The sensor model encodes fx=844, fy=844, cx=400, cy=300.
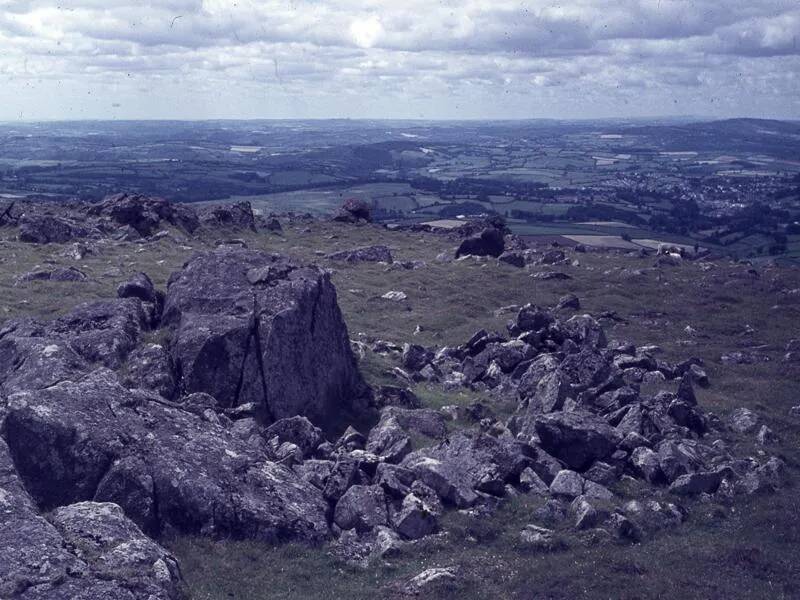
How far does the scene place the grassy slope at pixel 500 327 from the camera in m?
13.9

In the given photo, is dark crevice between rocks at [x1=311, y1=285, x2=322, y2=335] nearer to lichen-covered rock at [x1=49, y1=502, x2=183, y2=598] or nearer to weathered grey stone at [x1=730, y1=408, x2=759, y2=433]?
lichen-covered rock at [x1=49, y1=502, x2=183, y2=598]

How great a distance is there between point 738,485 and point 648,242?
72.4 metres

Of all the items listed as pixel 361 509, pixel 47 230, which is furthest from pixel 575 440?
pixel 47 230

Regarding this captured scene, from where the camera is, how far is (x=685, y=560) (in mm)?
14805

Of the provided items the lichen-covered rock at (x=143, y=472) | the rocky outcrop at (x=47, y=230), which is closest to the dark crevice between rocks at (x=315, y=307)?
the lichen-covered rock at (x=143, y=472)

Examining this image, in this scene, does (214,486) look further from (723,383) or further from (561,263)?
(561,263)

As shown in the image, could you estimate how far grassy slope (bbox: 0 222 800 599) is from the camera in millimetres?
13852

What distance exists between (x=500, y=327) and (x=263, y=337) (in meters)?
17.4

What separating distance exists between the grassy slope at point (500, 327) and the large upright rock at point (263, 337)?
9.91 feet

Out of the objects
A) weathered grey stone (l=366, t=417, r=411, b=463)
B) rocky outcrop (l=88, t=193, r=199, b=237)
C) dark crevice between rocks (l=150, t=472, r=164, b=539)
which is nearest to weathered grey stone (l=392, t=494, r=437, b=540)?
weathered grey stone (l=366, t=417, r=411, b=463)

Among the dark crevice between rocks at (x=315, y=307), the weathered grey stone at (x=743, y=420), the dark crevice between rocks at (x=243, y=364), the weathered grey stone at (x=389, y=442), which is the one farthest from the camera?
the weathered grey stone at (x=743, y=420)

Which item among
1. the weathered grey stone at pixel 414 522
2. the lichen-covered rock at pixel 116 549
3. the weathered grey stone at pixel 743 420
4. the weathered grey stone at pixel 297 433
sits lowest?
the weathered grey stone at pixel 743 420

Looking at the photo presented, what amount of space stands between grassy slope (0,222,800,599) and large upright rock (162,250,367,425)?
302cm

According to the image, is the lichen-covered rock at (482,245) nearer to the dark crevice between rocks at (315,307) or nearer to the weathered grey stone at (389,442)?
the dark crevice between rocks at (315,307)
